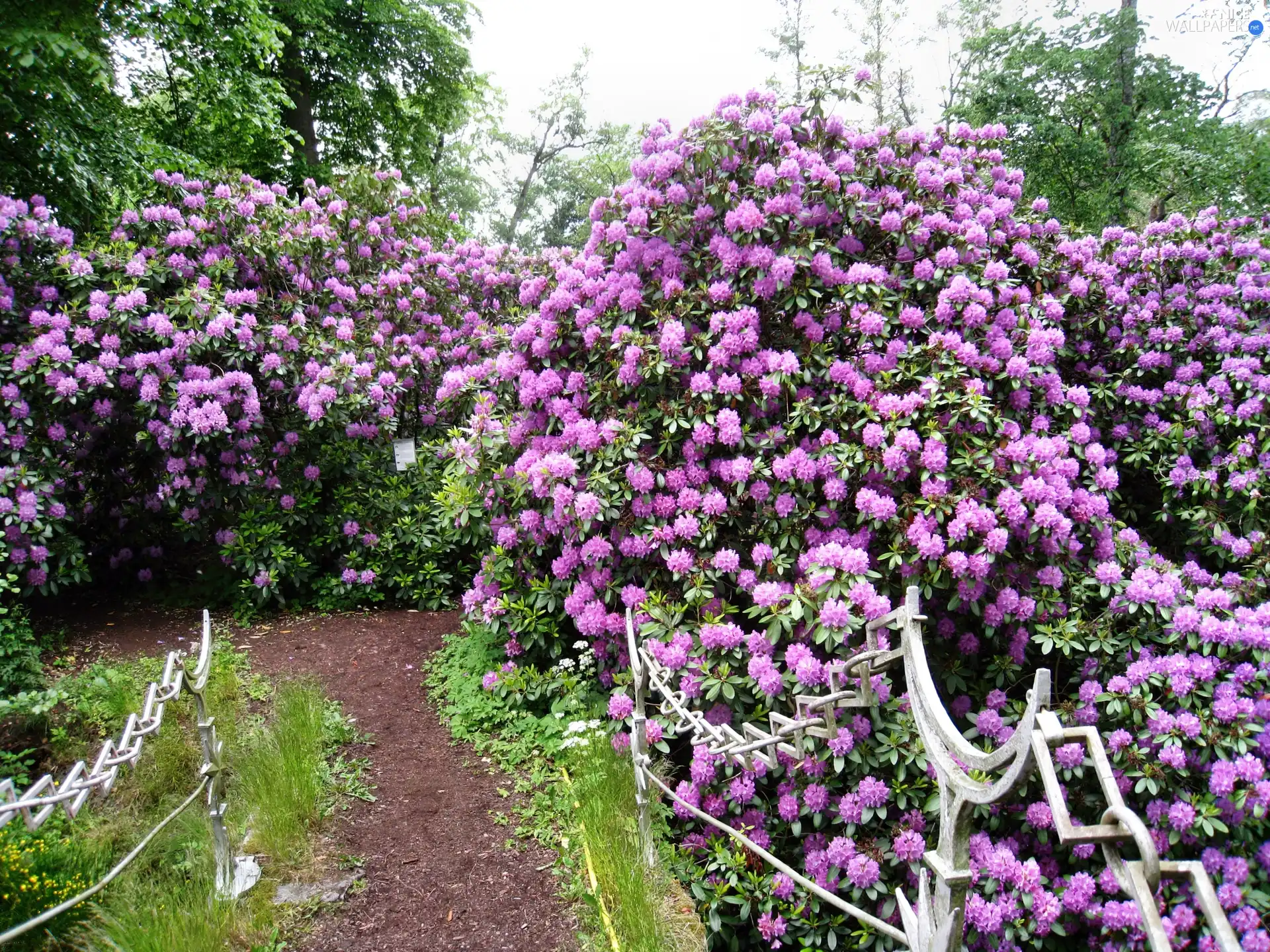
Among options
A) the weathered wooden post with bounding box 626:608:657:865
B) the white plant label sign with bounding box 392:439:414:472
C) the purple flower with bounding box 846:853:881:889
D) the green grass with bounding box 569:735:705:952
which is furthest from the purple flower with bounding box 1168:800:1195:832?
the white plant label sign with bounding box 392:439:414:472

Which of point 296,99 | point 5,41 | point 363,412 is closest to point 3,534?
point 363,412

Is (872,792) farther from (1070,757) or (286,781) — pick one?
(286,781)

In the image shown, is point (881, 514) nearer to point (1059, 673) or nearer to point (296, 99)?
point (1059, 673)

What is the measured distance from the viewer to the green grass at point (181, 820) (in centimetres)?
233

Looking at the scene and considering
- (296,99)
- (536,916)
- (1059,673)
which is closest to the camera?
(536,916)

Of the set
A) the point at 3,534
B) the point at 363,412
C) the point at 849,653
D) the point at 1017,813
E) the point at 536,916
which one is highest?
the point at 363,412

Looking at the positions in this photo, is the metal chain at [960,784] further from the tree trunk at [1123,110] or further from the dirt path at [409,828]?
the tree trunk at [1123,110]

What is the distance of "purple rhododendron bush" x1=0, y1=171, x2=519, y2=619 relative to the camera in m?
4.93

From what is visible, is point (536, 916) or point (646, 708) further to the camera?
point (646, 708)

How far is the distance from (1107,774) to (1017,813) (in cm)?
201

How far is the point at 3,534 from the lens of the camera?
4469 millimetres

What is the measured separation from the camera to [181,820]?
2988 mm

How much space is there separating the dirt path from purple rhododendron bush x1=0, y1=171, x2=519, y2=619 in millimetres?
800

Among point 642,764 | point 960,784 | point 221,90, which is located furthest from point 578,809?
point 221,90
